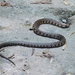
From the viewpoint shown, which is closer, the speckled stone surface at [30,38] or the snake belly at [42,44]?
the speckled stone surface at [30,38]

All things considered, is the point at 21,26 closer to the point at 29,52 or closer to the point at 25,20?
the point at 25,20

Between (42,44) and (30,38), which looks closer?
(42,44)

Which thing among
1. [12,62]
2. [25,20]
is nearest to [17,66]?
[12,62]

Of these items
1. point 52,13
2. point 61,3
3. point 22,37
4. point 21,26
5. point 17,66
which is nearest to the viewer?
point 17,66

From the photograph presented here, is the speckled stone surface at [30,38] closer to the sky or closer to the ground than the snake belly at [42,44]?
closer to the ground

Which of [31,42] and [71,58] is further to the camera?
[31,42]

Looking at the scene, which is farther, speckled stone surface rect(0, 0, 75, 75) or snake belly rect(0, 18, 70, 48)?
snake belly rect(0, 18, 70, 48)

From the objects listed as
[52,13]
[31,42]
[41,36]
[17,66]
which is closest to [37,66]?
[17,66]

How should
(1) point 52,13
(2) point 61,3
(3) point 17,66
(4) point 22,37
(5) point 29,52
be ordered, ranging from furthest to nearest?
(2) point 61,3 < (1) point 52,13 < (4) point 22,37 < (5) point 29,52 < (3) point 17,66

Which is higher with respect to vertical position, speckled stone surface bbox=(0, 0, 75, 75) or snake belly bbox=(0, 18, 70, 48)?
snake belly bbox=(0, 18, 70, 48)
